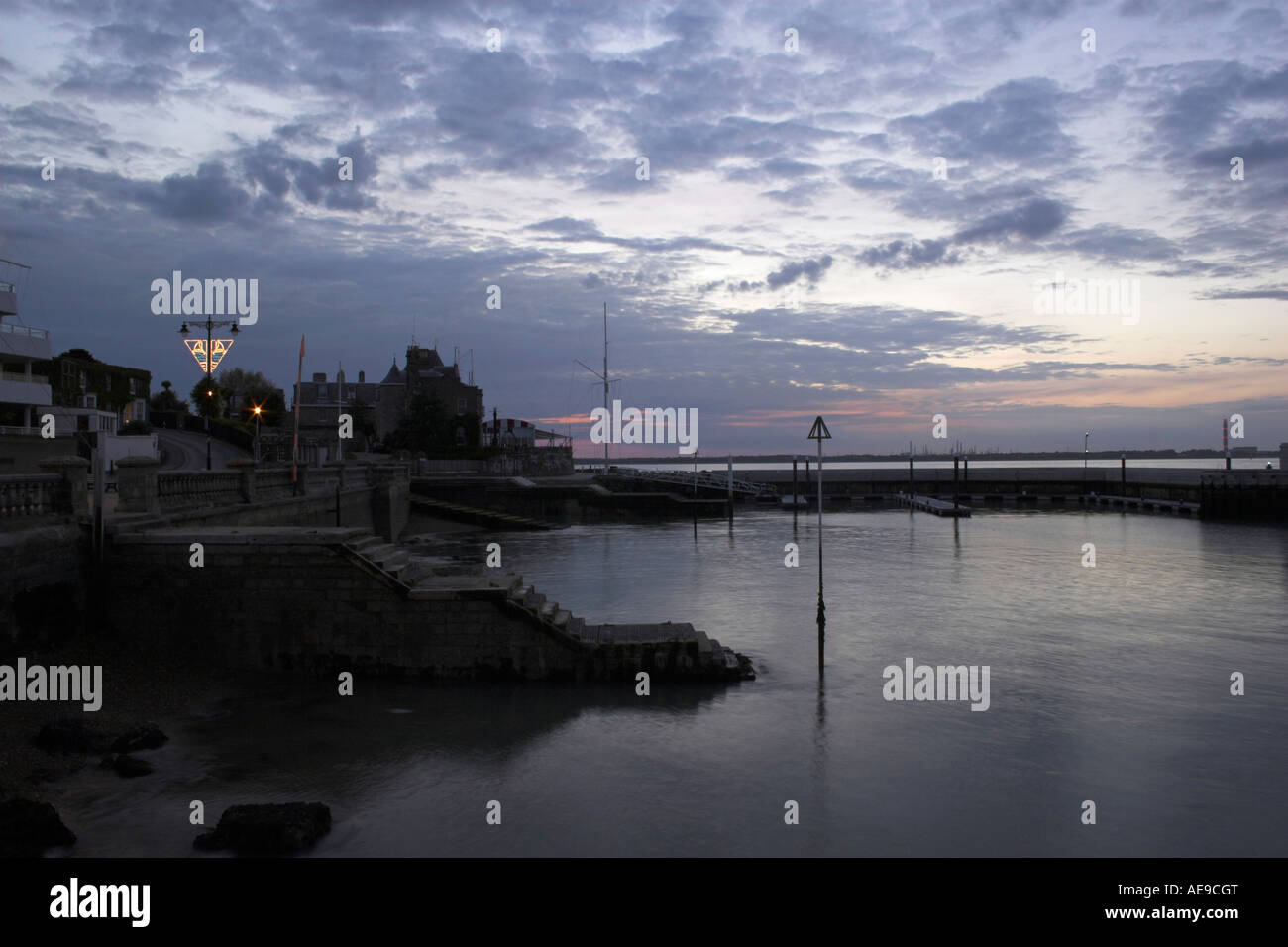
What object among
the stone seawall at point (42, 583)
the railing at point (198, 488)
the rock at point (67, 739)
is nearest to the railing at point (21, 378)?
the railing at point (198, 488)

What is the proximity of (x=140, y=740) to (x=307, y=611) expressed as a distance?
395 cm

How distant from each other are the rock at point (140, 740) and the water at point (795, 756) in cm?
25

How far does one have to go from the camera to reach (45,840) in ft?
30.5

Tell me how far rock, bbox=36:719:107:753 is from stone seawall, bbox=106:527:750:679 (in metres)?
3.82

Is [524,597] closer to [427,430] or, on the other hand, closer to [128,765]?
[128,765]

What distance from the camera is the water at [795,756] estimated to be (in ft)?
34.3

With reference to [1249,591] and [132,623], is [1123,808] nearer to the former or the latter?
[132,623]

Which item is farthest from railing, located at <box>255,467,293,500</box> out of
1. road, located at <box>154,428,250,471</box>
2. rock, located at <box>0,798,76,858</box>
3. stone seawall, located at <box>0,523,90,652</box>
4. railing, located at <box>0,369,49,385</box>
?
railing, located at <box>0,369,49,385</box>

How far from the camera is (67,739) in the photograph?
38.5ft

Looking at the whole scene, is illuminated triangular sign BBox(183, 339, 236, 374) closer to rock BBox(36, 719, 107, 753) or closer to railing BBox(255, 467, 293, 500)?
railing BBox(255, 467, 293, 500)

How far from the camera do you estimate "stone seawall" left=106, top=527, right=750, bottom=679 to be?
15781mm

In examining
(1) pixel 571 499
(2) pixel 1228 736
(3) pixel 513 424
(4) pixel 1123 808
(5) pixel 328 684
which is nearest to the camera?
(4) pixel 1123 808
